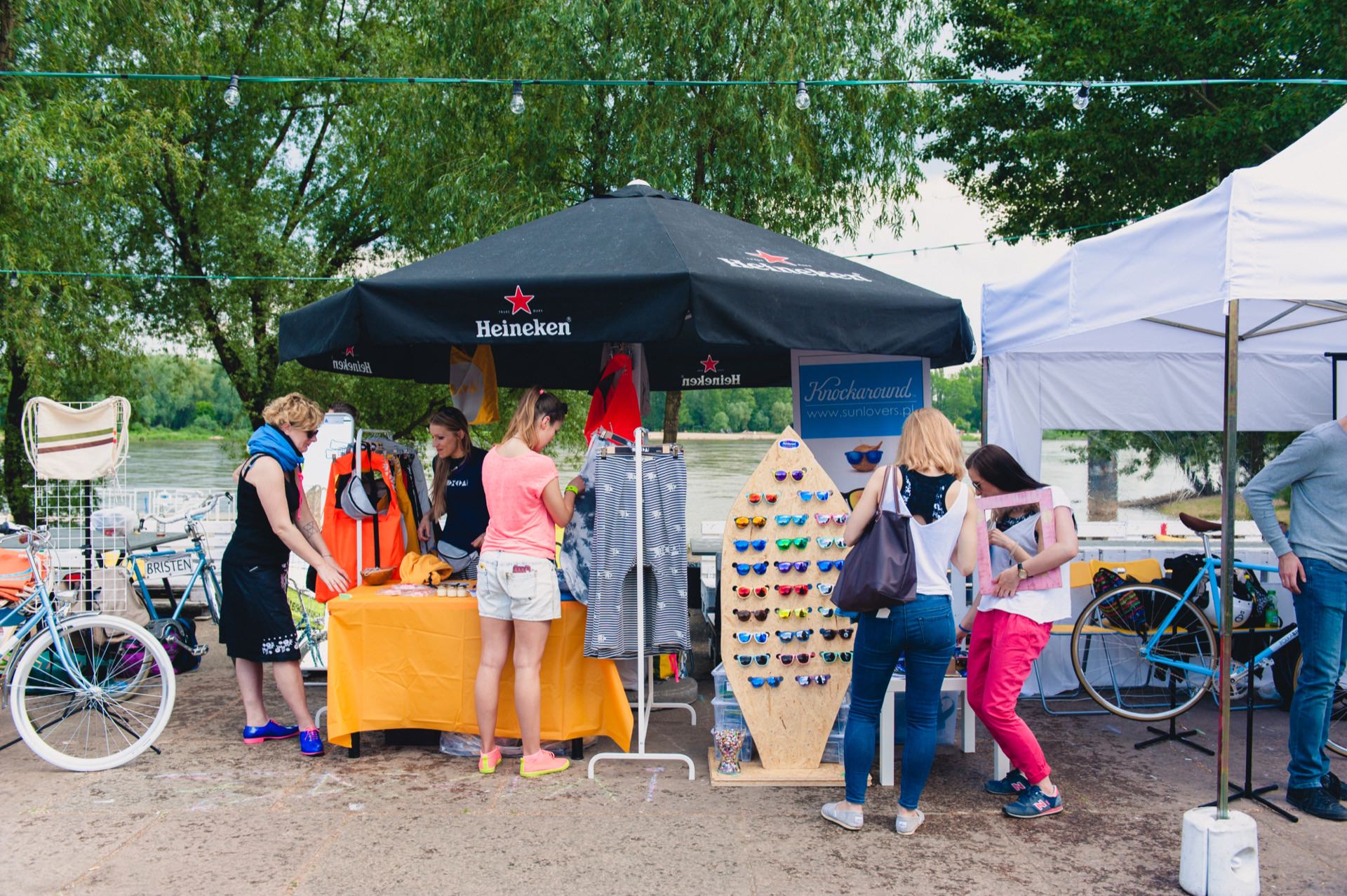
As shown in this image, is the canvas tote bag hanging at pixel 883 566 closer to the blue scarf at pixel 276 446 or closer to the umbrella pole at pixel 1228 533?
the umbrella pole at pixel 1228 533

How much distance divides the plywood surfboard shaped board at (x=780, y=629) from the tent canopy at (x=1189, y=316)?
4.52 ft

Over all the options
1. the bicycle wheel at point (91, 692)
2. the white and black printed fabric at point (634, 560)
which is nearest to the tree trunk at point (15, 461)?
the bicycle wheel at point (91, 692)

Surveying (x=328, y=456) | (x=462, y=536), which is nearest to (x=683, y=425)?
(x=328, y=456)

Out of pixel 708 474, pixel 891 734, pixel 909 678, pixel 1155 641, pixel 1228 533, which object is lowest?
pixel 708 474

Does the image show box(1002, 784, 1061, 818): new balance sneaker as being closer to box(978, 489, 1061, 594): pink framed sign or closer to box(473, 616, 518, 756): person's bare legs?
box(978, 489, 1061, 594): pink framed sign

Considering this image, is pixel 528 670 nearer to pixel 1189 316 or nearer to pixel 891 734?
pixel 891 734

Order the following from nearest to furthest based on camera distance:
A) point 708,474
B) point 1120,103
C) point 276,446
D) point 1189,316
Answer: point 276,446 < point 1189,316 < point 1120,103 < point 708,474

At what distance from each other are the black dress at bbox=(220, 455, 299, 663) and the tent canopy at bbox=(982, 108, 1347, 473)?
3.58m

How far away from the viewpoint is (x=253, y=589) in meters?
4.45

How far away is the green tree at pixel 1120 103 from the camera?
977 cm

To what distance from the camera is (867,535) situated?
3471 mm

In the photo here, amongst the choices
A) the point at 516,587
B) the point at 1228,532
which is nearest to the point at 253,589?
the point at 516,587

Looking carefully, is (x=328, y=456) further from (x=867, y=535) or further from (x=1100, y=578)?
(x=1100, y=578)

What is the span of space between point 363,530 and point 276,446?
2.10 ft
